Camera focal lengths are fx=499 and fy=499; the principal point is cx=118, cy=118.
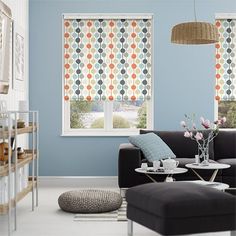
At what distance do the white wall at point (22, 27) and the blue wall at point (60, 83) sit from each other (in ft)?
0.56

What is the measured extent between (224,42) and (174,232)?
480 centimetres

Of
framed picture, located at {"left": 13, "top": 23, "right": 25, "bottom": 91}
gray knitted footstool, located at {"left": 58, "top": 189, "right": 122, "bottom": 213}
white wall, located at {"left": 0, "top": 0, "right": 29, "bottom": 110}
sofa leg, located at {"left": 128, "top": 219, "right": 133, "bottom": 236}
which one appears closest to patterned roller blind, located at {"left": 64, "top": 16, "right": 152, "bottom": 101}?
white wall, located at {"left": 0, "top": 0, "right": 29, "bottom": 110}

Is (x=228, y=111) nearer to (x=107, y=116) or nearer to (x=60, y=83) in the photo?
(x=107, y=116)

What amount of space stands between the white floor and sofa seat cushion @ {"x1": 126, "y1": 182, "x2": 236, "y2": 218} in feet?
2.58

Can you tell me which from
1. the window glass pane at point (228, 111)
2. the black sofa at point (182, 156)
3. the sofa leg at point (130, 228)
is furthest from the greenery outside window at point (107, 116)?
the sofa leg at point (130, 228)

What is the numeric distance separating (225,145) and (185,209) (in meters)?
3.62

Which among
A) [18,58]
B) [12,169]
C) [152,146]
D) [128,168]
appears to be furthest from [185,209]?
[18,58]

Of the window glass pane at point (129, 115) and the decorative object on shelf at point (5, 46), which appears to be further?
the window glass pane at point (129, 115)

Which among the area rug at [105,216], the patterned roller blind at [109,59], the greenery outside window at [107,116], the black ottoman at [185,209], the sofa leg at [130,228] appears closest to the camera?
the black ottoman at [185,209]

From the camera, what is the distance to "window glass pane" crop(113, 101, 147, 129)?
8117mm

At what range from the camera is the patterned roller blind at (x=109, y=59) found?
26.1ft

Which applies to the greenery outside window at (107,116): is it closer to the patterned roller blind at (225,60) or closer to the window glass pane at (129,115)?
the window glass pane at (129,115)

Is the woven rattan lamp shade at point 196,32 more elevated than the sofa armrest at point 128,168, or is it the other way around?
the woven rattan lamp shade at point 196,32

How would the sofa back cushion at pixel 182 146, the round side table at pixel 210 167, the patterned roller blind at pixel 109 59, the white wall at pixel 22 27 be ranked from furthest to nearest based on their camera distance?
the patterned roller blind at pixel 109 59 → the sofa back cushion at pixel 182 146 → the white wall at pixel 22 27 → the round side table at pixel 210 167
